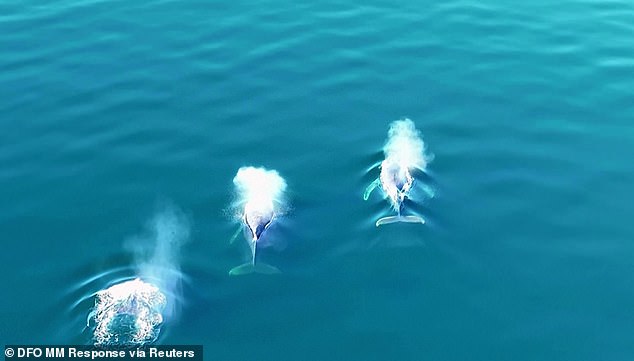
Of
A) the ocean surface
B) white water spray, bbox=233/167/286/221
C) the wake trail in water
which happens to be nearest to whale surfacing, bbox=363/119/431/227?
the ocean surface

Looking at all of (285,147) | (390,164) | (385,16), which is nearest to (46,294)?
(285,147)

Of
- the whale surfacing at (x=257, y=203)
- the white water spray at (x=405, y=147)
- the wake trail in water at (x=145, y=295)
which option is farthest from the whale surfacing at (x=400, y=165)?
the wake trail in water at (x=145, y=295)

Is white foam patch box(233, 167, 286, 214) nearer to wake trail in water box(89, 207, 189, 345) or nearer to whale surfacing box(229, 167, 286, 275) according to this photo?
whale surfacing box(229, 167, 286, 275)

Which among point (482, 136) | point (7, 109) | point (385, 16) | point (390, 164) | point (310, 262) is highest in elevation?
point (385, 16)

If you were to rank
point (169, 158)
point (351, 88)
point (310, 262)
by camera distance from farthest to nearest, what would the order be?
point (351, 88) < point (169, 158) < point (310, 262)

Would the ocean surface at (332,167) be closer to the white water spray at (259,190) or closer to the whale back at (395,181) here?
the white water spray at (259,190)

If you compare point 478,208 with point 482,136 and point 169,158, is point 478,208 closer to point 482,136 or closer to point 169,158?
point 482,136
